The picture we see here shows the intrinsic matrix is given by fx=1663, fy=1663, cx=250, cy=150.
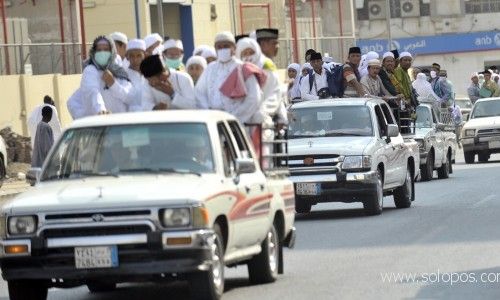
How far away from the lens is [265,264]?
14125 millimetres

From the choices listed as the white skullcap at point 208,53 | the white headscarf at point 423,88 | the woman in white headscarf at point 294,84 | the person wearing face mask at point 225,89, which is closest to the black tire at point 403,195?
the woman in white headscarf at point 294,84

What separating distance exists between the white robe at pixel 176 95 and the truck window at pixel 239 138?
1.28 meters

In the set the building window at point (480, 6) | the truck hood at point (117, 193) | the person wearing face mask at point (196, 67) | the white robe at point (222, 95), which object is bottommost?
the truck hood at point (117, 193)

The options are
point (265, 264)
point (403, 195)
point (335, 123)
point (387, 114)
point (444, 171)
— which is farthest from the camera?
point (444, 171)

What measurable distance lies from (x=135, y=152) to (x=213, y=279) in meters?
1.37

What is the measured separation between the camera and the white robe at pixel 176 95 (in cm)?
1523

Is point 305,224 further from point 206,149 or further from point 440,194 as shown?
point 206,149

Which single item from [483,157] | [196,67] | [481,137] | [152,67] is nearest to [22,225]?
[152,67]

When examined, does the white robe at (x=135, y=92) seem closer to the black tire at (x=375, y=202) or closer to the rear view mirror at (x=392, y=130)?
the black tire at (x=375, y=202)

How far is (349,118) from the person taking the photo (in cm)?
2309

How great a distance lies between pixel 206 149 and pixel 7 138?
2596 cm

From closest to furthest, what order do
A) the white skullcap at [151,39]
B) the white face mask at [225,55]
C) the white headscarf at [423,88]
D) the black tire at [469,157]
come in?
the white face mask at [225,55]
the white skullcap at [151,39]
the white headscarf at [423,88]
the black tire at [469,157]

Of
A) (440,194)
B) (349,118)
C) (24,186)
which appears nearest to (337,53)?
(24,186)

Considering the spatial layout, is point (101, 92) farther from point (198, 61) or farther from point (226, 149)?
point (226, 149)
